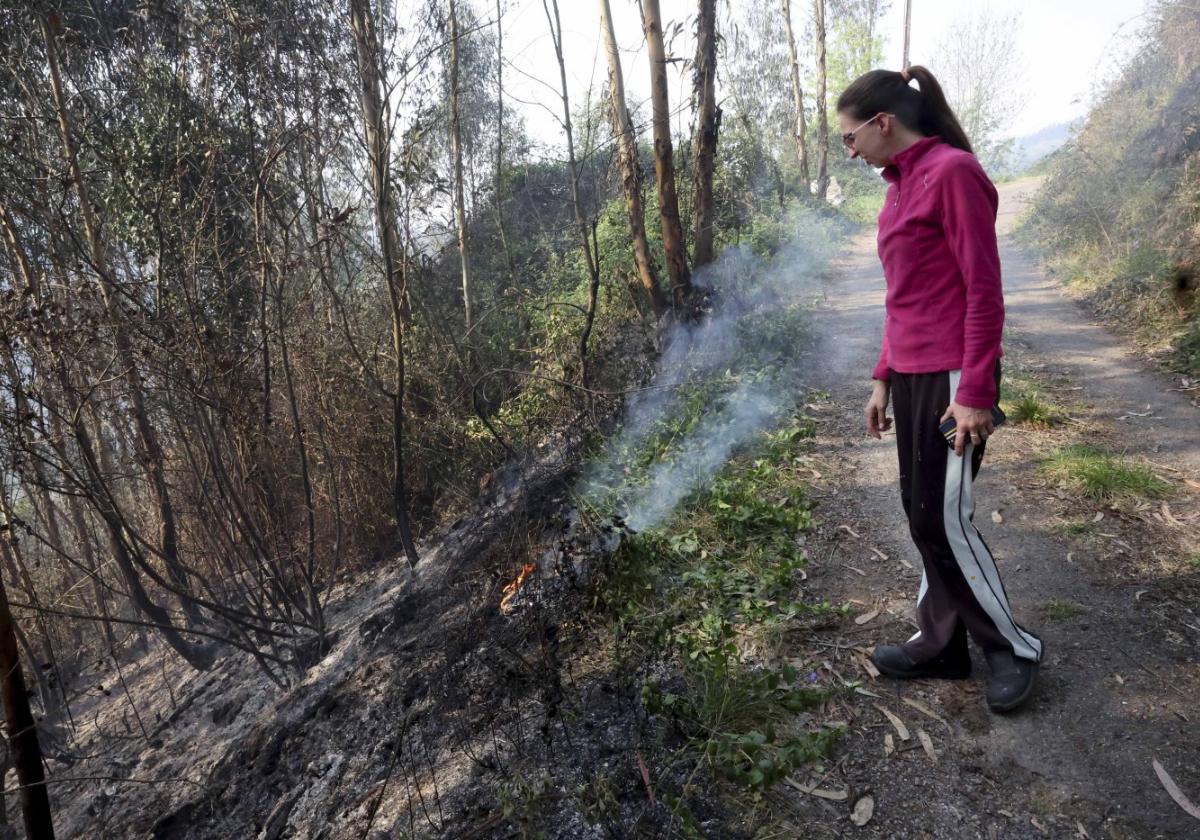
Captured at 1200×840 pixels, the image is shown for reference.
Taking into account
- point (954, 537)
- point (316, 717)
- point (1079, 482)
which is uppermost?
point (954, 537)

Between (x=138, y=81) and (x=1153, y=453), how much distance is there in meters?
7.43

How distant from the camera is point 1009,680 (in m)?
2.23

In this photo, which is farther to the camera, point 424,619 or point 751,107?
point 751,107

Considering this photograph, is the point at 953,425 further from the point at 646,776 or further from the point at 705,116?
the point at 705,116

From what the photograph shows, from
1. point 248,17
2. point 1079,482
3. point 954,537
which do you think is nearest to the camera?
point 954,537

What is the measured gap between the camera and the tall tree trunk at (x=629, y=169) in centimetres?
711

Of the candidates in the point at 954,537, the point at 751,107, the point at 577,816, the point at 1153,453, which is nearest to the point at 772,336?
the point at 1153,453

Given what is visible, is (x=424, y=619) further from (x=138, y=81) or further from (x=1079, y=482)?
(x=138, y=81)

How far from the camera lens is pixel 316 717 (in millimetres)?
4172

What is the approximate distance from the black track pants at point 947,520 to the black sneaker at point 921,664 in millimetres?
130

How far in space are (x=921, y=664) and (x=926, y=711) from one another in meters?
0.16

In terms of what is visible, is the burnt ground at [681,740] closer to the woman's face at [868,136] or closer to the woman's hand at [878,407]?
the woman's hand at [878,407]

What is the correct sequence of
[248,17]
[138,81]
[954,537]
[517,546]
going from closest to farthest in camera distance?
[954,537] → [517,546] → [248,17] → [138,81]

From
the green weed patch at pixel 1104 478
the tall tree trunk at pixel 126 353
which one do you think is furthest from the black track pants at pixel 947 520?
the tall tree trunk at pixel 126 353
